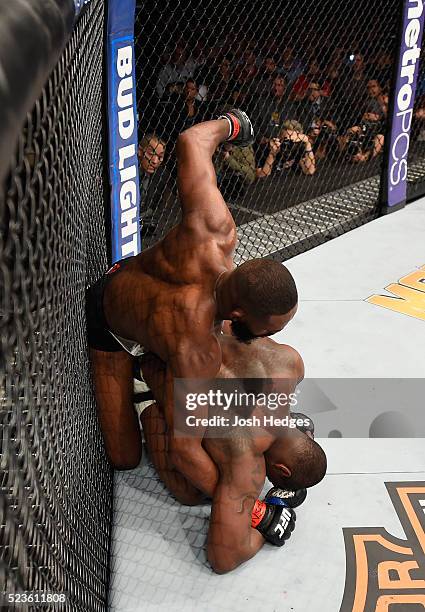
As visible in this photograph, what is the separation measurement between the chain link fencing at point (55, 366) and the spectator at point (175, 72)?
1.75 meters

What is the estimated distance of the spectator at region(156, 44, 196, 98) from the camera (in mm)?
3961

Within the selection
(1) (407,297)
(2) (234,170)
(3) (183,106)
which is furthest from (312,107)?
(1) (407,297)

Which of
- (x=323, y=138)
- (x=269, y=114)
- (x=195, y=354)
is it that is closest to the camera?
(x=195, y=354)

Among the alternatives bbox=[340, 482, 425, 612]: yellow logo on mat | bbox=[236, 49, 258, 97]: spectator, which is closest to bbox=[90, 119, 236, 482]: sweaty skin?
bbox=[340, 482, 425, 612]: yellow logo on mat

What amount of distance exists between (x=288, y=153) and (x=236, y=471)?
319cm

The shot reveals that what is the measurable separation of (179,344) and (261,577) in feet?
2.18

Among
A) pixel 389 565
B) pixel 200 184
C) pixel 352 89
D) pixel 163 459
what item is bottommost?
pixel 389 565

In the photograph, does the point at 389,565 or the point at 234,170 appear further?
the point at 234,170

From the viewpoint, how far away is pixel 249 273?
166 centimetres

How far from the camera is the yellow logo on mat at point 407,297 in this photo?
319 centimetres

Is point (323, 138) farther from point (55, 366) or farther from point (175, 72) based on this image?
point (55, 366)

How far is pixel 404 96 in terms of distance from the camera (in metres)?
4.20

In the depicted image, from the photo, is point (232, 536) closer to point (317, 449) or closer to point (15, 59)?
point (317, 449)

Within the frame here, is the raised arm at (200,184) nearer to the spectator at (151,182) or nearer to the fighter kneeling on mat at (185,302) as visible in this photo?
the fighter kneeling on mat at (185,302)
